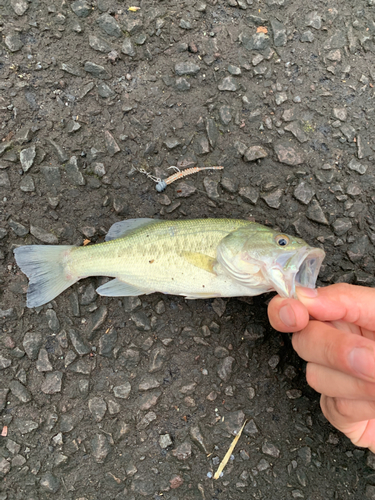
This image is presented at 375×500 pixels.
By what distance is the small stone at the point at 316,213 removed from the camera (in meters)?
3.44

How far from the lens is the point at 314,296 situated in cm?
263

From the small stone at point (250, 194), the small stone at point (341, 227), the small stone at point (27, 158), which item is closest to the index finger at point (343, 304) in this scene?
the small stone at point (341, 227)

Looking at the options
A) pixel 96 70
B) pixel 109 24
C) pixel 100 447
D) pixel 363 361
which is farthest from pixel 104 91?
pixel 100 447

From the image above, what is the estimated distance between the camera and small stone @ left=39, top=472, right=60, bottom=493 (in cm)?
314

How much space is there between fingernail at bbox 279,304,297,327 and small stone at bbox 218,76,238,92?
2.53 metres

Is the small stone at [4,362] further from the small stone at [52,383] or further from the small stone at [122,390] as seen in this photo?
the small stone at [122,390]

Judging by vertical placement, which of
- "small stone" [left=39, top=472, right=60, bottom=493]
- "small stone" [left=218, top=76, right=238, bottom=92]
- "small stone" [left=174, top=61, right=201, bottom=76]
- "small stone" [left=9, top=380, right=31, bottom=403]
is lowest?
"small stone" [left=39, top=472, right=60, bottom=493]

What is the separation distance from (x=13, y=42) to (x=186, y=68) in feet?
6.38

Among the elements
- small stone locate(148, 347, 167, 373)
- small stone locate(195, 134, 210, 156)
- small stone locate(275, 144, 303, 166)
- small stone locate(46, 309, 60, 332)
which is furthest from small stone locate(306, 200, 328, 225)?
small stone locate(46, 309, 60, 332)

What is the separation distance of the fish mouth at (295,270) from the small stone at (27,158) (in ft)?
9.37

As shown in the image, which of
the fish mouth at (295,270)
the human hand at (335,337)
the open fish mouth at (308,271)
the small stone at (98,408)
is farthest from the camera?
the small stone at (98,408)

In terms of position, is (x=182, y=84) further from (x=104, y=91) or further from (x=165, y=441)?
(x=165, y=441)

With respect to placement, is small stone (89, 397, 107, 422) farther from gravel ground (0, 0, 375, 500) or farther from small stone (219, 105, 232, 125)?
small stone (219, 105, 232, 125)

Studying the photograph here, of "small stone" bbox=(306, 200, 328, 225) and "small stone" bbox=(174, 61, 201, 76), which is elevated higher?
"small stone" bbox=(174, 61, 201, 76)
